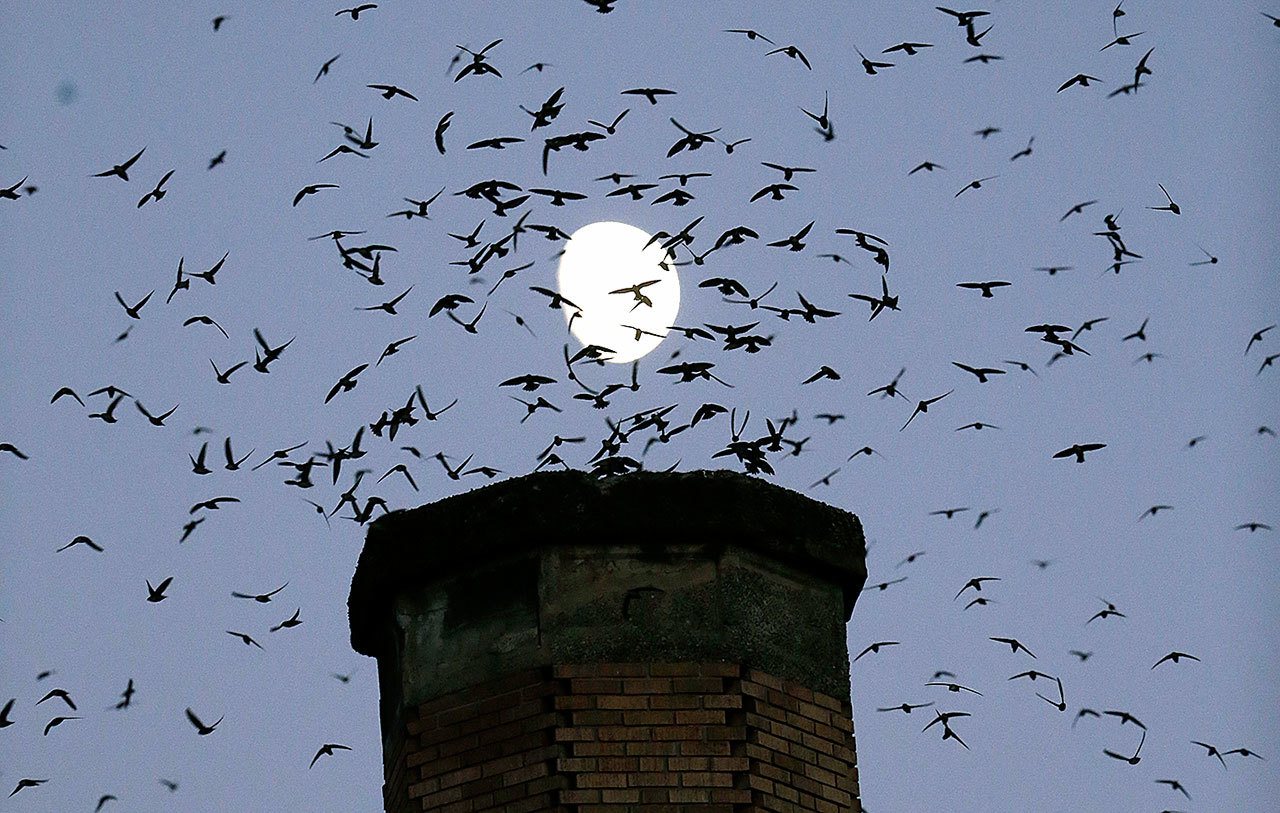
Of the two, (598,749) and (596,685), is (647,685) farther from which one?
(598,749)

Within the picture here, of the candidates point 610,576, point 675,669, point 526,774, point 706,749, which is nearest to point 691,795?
point 706,749

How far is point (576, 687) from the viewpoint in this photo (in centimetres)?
761

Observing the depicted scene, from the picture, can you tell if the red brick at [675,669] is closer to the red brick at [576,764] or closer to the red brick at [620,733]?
the red brick at [620,733]

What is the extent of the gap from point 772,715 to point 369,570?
1.96 metres

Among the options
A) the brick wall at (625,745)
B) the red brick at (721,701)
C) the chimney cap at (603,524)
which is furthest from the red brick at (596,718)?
the chimney cap at (603,524)

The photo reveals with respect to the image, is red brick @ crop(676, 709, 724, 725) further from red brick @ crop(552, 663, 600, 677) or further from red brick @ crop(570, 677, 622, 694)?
red brick @ crop(552, 663, 600, 677)

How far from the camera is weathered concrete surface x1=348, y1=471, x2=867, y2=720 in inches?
305

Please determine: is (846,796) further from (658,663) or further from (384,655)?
Result: (384,655)

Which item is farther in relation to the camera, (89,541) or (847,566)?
(89,541)

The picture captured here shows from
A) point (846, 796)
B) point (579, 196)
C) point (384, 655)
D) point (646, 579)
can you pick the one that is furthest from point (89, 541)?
point (846, 796)

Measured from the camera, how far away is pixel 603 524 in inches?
308

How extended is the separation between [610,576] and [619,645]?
0.31m

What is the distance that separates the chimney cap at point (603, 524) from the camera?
783 cm

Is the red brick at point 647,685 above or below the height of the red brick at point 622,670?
below
